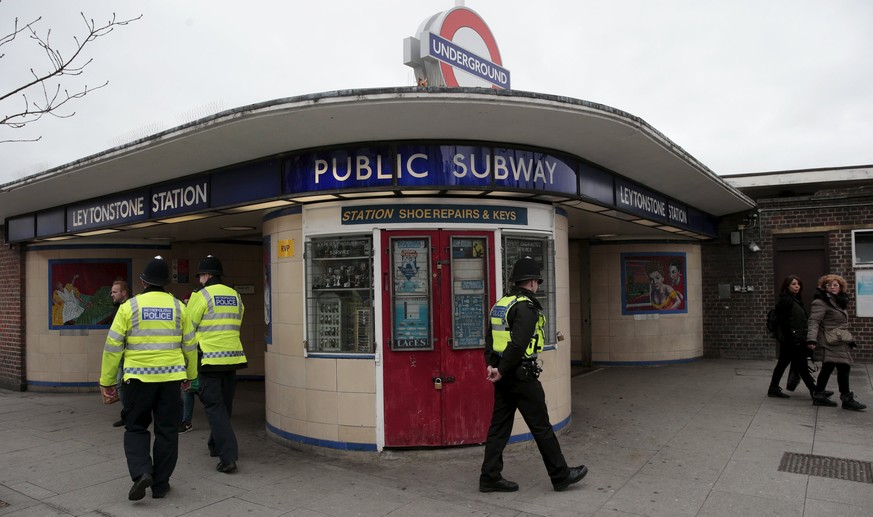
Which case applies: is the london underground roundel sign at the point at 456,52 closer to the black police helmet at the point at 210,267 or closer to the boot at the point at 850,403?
the black police helmet at the point at 210,267

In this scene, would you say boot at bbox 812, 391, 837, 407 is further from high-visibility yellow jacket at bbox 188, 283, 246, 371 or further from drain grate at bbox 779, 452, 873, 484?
high-visibility yellow jacket at bbox 188, 283, 246, 371

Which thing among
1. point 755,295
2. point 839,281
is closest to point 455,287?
point 839,281

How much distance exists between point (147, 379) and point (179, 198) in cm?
312

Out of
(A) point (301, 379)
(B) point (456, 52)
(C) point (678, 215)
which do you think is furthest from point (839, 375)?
(B) point (456, 52)

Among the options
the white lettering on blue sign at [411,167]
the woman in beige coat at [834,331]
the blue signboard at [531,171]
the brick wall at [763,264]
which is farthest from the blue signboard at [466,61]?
the brick wall at [763,264]

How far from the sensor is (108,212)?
843 centimetres

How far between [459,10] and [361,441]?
262 inches

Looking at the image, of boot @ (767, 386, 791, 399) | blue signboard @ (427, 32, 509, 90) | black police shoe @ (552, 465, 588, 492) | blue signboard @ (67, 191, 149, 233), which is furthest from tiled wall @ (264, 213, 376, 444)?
boot @ (767, 386, 791, 399)

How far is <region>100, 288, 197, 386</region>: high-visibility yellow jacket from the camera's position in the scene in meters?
4.84

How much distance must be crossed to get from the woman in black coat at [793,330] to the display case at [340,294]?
572 cm

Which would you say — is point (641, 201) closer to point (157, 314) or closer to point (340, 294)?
point (340, 294)

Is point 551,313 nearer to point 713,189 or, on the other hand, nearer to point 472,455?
point 472,455

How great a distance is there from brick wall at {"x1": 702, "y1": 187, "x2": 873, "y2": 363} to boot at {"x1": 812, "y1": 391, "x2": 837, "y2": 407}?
15.7 ft

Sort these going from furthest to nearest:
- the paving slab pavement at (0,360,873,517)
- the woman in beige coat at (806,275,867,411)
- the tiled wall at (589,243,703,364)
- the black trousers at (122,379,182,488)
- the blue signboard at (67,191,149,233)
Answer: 1. the tiled wall at (589,243,703,364)
2. the blue signboard at (67,191,149,233)
3. the woman in beige coat at (806,275,867,411)
4. the black trousers at (122,379,182,488)
5. the paving slab pavement at (0,360,873,517)
